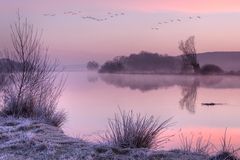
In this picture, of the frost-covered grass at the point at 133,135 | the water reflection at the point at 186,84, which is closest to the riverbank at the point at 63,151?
the frost-covered grass at the point at 133,135

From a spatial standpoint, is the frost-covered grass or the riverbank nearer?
the riverbank

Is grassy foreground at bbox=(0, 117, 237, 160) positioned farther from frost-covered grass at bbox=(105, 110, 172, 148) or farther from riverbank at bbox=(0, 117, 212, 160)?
frost-covered grass at bbox=(105, 110, 172, 148)

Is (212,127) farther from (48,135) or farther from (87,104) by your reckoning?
(87,104)

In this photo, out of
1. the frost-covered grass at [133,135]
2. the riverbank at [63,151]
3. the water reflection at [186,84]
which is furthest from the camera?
the water reflection at [186,84]

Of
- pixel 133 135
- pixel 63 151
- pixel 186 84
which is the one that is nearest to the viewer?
pixel 63 151

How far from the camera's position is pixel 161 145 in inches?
414

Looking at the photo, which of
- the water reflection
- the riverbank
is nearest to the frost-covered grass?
the riverbank

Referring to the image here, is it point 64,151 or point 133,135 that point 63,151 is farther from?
point 133,135

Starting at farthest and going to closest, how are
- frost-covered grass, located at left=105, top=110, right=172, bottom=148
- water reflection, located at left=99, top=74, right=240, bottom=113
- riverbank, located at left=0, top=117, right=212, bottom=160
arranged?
water reflection, located at left=99, top=74, right=240, bottom=113 → frost-covered grass, located at left=105, top=110, right=172, bottom=148 → riverbank, located at left=0, top=117, right=212, bottom=160

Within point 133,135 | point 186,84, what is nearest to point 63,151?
point 133,135

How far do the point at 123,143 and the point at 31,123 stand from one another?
2732 millimetres

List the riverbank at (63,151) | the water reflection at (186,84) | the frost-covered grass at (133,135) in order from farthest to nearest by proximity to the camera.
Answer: the water reflection at (186,84), the frost-covered grass at (133,135), the riverbank at (63,151)

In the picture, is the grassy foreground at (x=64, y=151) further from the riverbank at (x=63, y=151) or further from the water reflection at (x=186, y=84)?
the water reflection at (x=186, y=84)

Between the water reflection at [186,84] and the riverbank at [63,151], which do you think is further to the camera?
the water reflection at [186,84]
